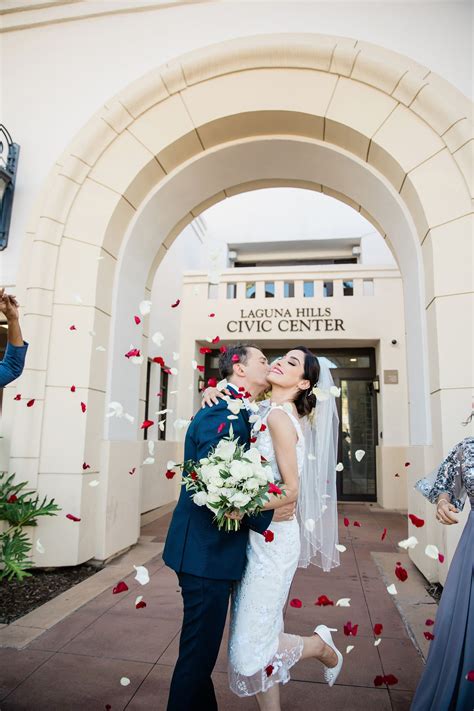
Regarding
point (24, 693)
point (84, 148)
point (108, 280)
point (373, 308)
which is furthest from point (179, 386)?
point (24, 693)

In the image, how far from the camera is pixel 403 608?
3.82 metres

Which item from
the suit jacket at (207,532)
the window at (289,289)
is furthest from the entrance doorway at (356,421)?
the suit jacket at (207,532)

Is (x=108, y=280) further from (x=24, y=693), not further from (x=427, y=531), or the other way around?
(x=427, y=531)

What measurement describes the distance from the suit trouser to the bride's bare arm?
46 centimetres

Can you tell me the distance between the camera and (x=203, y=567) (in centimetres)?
196

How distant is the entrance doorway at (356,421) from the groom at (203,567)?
338 inches

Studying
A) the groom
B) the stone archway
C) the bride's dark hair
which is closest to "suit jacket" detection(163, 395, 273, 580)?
the groom

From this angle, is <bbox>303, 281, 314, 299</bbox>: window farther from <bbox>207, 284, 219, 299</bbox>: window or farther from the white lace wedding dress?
the white lace wedding dress

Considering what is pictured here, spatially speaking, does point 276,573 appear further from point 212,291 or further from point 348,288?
point 212,291

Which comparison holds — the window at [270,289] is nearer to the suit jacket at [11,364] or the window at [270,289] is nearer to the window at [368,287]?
the window at [368,287]

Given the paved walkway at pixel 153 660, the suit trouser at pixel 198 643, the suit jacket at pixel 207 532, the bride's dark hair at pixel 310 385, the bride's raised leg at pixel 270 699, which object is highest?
the bride's dark hair at pixel 310 385

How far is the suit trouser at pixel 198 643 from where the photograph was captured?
6.27ft

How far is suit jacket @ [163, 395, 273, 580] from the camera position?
198 cm

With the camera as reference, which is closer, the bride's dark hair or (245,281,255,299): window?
the bride's dark hair
